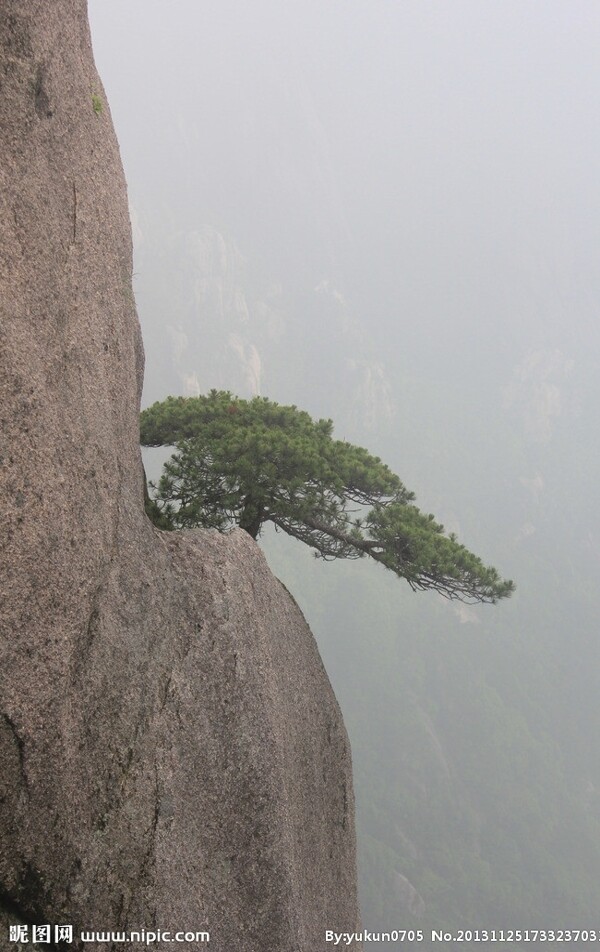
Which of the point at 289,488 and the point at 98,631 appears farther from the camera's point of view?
the point at 289,488

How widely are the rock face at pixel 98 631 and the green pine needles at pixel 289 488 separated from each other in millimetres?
3094

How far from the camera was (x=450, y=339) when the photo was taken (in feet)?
518

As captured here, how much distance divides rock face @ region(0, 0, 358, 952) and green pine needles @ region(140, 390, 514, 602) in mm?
3094

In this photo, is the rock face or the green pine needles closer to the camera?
the rock face

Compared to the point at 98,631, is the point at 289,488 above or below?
above

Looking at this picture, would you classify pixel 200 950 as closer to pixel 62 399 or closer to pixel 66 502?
pixel 66 502

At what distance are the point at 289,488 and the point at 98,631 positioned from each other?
5496 millimetres

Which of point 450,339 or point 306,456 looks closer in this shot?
point 306,456

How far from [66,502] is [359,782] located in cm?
7986

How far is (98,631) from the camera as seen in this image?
17.6 feet

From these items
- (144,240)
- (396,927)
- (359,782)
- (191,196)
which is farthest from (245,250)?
(396,927)

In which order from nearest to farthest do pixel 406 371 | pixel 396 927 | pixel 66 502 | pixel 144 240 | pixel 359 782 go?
pixel 66 502 < pixel 396 927 < pixel 359 782 < pixel 144 240 < pixel 406 371

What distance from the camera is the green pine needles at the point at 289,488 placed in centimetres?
1055

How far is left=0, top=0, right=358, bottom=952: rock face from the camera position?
4711 millimetres
